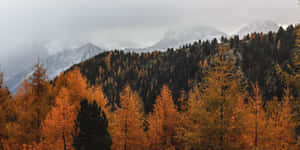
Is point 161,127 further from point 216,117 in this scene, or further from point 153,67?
point 153,67

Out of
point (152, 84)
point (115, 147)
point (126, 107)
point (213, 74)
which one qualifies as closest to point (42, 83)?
point (126, 107)

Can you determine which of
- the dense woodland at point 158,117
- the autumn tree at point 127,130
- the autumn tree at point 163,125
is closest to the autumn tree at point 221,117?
the dense woodland at point 158,117

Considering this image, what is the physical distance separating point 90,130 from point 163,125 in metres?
12.2

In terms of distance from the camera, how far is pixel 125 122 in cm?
2133

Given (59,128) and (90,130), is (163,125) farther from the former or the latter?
(59,128)

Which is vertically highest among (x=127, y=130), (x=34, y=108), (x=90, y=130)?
(x=34, y=108)

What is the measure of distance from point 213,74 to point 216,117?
10.3 ft

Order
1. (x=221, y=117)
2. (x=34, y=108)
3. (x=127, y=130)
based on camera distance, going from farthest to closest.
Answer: (x=127, y=130) < (x=34, y=108) < (x=221, y=117)

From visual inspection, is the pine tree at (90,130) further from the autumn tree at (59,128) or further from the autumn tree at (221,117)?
the autumn tree at (221,117)

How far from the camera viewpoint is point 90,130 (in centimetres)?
1720

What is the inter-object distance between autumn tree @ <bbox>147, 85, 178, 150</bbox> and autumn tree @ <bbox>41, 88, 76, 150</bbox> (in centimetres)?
1095

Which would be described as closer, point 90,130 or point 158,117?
point 90,130

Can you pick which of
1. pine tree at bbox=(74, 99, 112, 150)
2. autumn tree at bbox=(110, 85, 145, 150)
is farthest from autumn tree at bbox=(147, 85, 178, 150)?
pine tree at bbox=(74, 99, 112, 150)

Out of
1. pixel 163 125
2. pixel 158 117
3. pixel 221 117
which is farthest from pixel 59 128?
pixel 163 125
